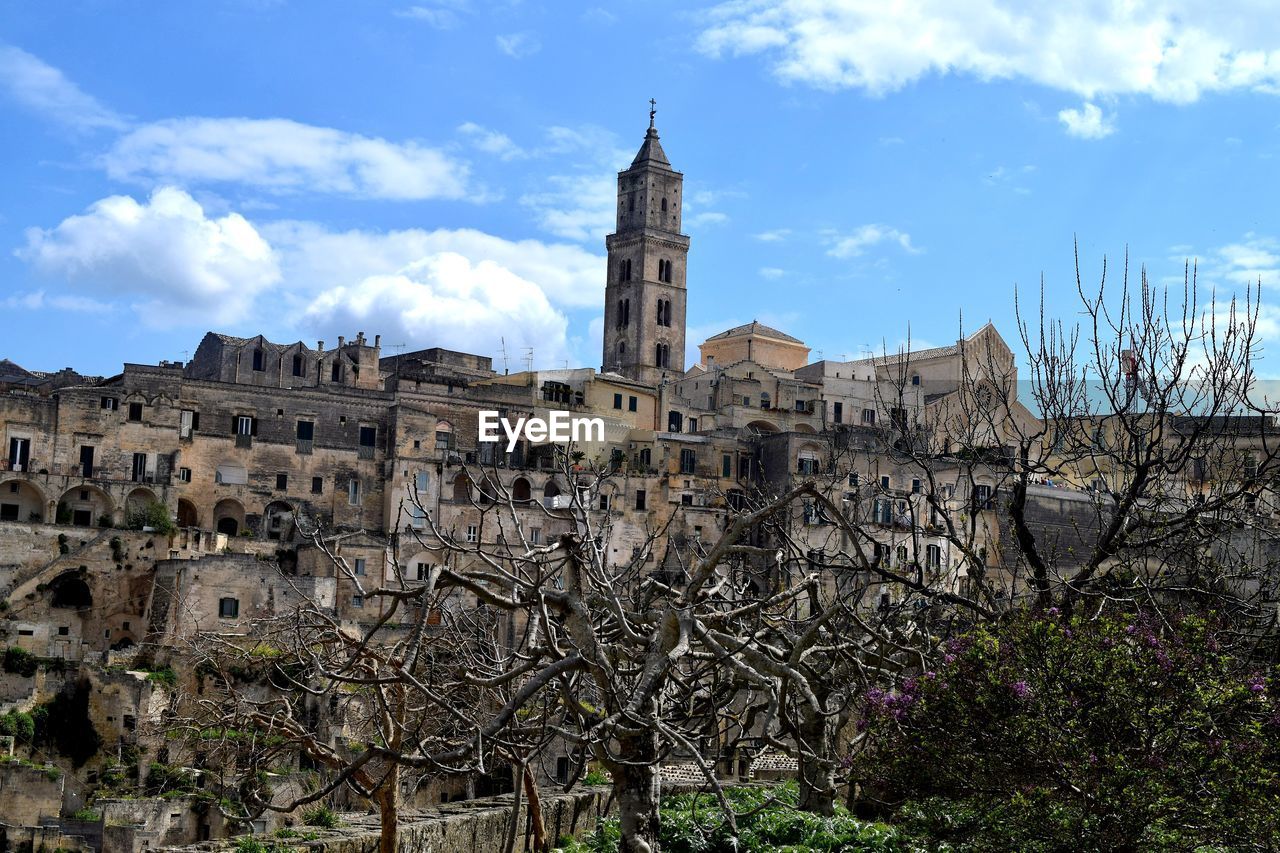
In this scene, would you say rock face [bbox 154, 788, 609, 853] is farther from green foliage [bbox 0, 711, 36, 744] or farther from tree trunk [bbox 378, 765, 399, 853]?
green foliage [bbox 0, 711, 36, 744]

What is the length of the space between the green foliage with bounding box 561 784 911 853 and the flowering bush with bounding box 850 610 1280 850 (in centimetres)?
203

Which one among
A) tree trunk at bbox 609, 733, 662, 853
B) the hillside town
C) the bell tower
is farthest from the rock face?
the bell tower

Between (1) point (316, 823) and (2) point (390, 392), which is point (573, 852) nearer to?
(1) point (316, 823)

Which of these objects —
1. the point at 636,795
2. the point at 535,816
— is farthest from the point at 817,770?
the point at 636,795

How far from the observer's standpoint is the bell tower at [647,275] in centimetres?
9331

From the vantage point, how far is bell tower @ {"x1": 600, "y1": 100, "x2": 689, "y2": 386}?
93.3 metres

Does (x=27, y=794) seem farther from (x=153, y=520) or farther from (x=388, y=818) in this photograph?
(x=388, y=818)

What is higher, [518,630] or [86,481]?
[86,481]

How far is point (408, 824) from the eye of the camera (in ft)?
63.3

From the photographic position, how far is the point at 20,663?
159ft

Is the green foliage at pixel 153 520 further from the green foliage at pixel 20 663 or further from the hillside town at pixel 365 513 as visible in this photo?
the green foliage at pixel 20 663

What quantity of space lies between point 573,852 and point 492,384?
2169 inches

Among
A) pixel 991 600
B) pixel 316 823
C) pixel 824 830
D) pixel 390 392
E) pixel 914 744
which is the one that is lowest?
pixel 316 823

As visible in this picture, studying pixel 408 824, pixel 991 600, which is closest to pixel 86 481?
pixel 408 824
